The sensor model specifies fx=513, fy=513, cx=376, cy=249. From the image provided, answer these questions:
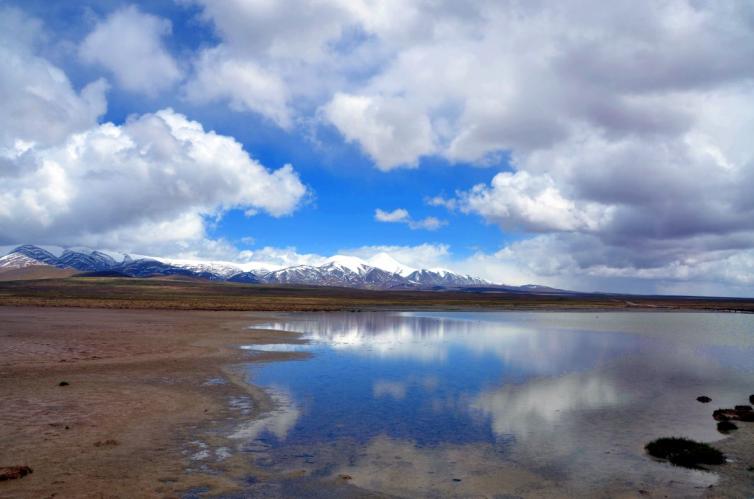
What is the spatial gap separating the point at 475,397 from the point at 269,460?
39.8 ft

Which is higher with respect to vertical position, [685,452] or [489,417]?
[685,452]

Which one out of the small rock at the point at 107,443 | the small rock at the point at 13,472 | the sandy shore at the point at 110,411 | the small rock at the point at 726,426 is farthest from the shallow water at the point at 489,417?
the small rock at the point at 13,472

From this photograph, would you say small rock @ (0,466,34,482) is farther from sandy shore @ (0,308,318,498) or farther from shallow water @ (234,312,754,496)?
shallow water @ (234,312,754,496)

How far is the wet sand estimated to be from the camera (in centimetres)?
1239

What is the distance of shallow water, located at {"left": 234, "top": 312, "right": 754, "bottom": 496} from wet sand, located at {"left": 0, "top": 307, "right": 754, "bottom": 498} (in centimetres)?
80

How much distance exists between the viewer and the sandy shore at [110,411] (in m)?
12.5

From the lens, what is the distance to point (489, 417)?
798 inches

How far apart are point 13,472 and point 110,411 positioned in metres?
7.11

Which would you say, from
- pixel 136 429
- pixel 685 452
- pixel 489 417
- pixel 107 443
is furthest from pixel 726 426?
pixel 107 443

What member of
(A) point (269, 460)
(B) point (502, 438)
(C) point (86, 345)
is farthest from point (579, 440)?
(C) point (86, 345)

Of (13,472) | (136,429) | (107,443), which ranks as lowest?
(136,429)

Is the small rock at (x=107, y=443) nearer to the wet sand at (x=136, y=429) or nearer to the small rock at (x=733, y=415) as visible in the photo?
the wet sand at (x=136, y=429)

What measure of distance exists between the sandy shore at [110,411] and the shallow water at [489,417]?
225 cm

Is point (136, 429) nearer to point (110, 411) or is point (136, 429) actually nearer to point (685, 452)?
point (110, 411)
